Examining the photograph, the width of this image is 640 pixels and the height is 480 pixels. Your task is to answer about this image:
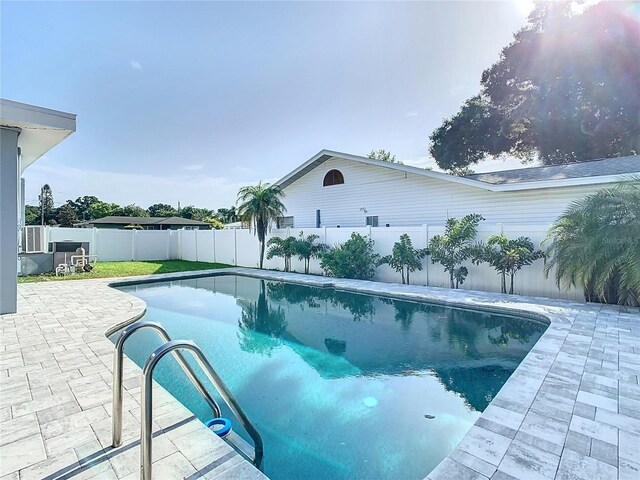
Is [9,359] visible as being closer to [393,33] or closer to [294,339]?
[294,339]

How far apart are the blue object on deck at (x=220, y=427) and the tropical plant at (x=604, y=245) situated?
7.80m

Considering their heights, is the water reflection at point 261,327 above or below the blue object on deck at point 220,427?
below

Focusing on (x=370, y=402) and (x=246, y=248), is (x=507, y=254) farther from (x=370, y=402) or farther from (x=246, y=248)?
(x=246, y=248)

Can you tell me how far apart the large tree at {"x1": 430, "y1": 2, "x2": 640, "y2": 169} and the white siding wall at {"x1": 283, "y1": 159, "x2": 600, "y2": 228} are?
36.3 ft

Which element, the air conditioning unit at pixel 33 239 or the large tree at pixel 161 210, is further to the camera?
the large tree at pixel 161 210

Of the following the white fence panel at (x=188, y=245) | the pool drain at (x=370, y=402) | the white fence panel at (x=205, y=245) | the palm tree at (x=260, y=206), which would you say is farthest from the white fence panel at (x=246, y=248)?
the pool drain at (x=370, y=402)

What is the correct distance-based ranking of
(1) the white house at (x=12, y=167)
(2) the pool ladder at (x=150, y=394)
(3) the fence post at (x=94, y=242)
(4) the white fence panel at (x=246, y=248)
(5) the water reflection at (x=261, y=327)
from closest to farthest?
(2) the pool ladder at (x=150, y=394) < (1) the white house at (x=12, y=167) < (5) the water reflection at (x=261, y=327) < (4) the white fence panel at (x=246, y=248) < (3) the fence post at (x=94, y=242)

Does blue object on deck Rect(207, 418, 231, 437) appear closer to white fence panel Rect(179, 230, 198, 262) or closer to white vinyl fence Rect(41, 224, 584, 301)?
white vinyl fence Rect(41, 224, 584, 301)

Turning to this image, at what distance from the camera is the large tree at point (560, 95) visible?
675 inches

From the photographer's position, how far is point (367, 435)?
11.7 ft

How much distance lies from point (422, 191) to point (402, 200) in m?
0.99

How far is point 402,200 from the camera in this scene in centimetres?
1491

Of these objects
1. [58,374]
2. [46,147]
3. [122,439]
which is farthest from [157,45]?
[122,439]

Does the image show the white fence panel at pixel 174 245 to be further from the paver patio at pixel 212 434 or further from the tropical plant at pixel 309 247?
the paver patio at pixel 212 434
